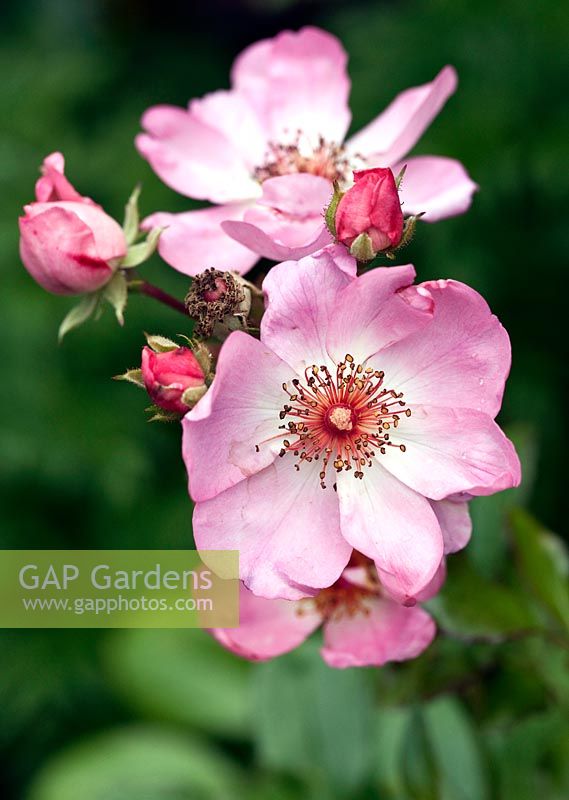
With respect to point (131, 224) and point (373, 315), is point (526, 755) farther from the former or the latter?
point (131, 224)

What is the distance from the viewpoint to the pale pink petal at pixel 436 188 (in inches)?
48.6

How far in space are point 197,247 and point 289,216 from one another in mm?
127

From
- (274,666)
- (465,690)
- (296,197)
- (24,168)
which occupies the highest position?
(296,197)

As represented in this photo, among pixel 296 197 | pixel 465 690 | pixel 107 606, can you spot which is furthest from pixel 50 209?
pixel 465 690

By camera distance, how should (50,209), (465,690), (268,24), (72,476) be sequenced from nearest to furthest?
(50,209) < (465,690) < (72,476) < (268,24)

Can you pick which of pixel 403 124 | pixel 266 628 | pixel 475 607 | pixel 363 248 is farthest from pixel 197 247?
pixel 475 607

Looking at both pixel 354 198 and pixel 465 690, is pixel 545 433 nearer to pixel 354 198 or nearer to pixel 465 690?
pixel 465 690

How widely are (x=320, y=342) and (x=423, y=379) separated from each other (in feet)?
0.40

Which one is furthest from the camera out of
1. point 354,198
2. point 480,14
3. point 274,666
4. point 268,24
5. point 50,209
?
point 268,24

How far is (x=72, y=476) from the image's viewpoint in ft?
8.02

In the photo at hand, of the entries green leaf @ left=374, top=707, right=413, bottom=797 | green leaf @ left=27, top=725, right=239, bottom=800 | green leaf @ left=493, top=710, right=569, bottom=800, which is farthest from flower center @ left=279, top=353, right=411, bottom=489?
green leaf @ left=27, top=725, right=239, bottom=800

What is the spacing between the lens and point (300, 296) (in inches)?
39.4

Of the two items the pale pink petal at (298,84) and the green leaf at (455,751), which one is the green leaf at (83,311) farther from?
the green leaf at (455,751)

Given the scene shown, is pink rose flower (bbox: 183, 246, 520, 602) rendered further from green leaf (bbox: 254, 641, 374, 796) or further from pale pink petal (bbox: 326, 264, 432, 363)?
green leaf (bbox: 254, 641, 374, 796)
